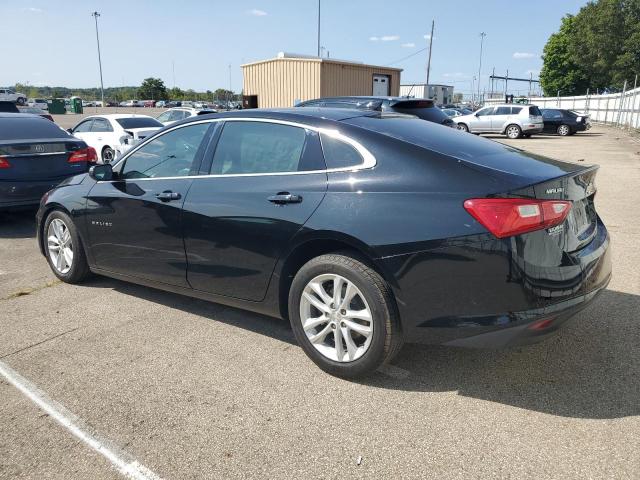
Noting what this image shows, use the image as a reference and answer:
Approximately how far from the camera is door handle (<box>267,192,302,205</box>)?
324cm

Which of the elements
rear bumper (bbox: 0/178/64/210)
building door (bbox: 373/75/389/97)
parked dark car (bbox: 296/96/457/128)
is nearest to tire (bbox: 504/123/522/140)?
building door (bbox: 373/75/389/97)

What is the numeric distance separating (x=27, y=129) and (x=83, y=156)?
79 cm

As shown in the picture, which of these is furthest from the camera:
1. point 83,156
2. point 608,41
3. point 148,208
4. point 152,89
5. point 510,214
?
point 152,89

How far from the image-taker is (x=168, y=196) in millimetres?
3932

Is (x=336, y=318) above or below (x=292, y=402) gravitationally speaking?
above

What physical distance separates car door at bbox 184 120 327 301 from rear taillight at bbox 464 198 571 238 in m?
0.93

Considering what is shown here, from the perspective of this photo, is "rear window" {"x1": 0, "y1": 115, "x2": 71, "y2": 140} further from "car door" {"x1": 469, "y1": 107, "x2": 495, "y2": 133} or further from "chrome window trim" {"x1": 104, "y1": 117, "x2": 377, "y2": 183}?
"car door" {"x1": 469, "y1": 107, "x2": 495, "y2": 133}

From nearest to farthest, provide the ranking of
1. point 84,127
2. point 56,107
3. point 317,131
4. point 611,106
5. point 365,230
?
point 365,230 → point 317,131 → point 84,127 → point 611,106 → point 56,107

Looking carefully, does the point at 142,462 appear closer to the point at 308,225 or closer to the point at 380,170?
the point at 308,225

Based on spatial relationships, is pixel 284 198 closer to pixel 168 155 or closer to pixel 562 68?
pixel 168 155

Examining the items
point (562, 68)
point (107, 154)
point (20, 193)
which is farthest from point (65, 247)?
point (562, 68)

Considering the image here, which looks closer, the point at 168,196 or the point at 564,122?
the point at 168,196

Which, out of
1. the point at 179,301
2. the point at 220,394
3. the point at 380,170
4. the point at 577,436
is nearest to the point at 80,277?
the point at 179,301

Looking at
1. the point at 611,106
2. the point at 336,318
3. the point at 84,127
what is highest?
the point at 611,106
